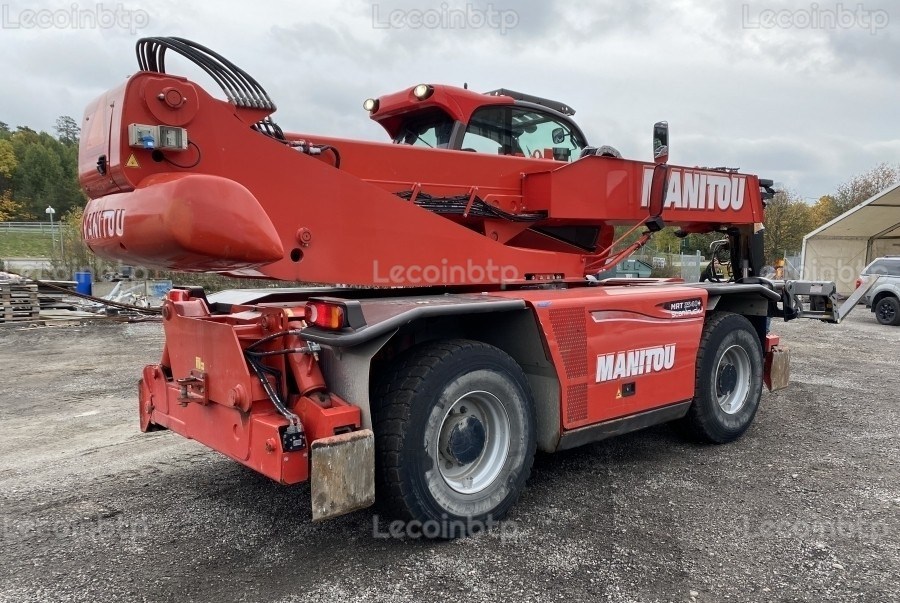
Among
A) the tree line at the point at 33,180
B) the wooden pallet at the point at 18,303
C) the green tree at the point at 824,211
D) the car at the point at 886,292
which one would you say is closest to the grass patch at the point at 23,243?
the tree line at the point at 33,180

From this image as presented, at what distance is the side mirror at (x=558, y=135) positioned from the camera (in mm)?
5762

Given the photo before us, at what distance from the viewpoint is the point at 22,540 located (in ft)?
12.4

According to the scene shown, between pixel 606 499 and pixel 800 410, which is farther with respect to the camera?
pixel 800 410

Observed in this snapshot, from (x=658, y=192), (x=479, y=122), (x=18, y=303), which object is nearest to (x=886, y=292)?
(x=658, y=192)

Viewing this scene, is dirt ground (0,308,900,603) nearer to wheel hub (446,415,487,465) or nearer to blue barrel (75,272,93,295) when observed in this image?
wheel hub (446,415,487,465)

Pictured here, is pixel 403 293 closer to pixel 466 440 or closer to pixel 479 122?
pixel 466 440

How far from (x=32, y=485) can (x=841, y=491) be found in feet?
18.8

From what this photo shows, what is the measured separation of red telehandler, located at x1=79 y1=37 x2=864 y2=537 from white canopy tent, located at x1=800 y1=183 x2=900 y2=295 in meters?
20.2

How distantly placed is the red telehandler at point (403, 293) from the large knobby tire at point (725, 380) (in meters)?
0.04

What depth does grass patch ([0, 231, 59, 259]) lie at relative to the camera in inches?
1339

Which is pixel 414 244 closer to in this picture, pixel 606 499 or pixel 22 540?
pixel 606 499

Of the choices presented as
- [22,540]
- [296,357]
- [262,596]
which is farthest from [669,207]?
[22,540]

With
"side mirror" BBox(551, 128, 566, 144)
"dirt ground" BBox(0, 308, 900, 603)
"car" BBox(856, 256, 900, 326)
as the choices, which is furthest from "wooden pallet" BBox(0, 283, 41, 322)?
"car" BBox(856, 256, 900, 326)

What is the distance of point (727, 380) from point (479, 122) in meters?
3.21
